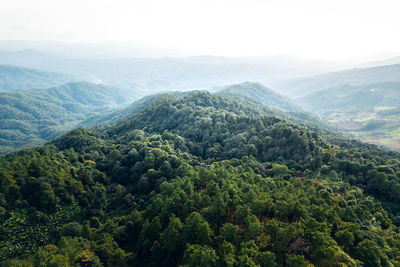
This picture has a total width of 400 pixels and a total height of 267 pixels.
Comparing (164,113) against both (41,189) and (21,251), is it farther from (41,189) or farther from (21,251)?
(21,251)

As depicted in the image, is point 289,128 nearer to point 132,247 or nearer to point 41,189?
point 132,247

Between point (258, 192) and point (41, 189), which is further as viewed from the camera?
point (41, 189)

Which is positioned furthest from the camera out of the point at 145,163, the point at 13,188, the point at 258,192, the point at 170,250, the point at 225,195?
the point at 145,163

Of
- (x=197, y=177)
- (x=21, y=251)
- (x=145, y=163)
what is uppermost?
(x=197, y=177)

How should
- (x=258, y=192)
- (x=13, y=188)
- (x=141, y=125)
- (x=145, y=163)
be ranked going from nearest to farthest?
(x=258, y=192) → (x=13, y=188) → (x=145, y=163) → (x=141, y=125)

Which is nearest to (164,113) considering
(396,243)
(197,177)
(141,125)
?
(141,125)

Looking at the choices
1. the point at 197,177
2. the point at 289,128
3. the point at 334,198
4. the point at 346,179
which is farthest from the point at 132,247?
the point at 289,128

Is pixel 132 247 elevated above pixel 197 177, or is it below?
below
